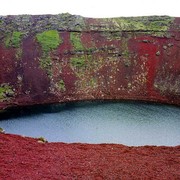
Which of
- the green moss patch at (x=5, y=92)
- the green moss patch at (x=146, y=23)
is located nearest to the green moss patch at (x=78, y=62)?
the green moss patch at (x=146, y=23)

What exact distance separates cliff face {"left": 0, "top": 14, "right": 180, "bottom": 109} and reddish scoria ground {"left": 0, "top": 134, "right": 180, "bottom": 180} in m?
28.3

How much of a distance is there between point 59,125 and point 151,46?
99.8 ft

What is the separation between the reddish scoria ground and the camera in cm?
2456

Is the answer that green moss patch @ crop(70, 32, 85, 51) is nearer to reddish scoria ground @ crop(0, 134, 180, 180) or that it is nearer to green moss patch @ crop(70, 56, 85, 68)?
green moss patch @ crop(70, 56, 85, 68)

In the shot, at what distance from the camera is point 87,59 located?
223ft

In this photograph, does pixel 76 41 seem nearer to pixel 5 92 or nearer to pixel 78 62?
pixel 78 62

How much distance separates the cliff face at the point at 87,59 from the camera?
61.7m

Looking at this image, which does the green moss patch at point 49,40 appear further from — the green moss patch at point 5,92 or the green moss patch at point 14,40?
the green moss patch at point 5,92

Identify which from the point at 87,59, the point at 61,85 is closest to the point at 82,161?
the point at 61,85

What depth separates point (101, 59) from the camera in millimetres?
68125

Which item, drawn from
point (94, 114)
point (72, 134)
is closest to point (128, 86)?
point (94, 114)

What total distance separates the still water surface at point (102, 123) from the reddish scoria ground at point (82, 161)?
30.9 ft

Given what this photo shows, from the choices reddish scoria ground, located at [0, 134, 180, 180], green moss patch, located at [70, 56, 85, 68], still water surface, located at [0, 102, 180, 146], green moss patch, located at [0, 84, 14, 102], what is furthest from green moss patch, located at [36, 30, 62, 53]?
reddish scoria ground, located at [0, 134, 180, 180]

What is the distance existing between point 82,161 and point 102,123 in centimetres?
2042
